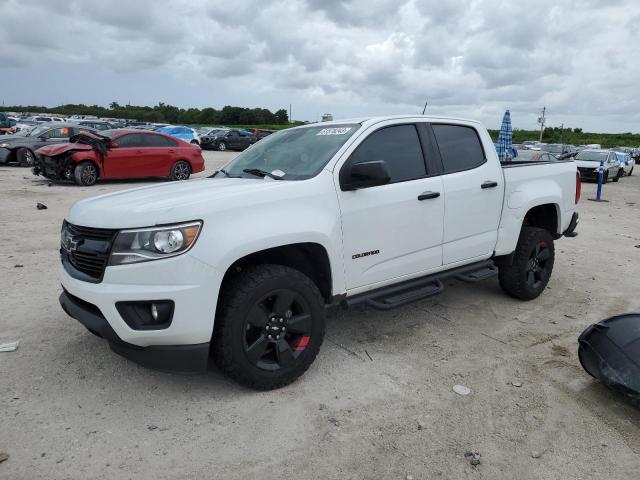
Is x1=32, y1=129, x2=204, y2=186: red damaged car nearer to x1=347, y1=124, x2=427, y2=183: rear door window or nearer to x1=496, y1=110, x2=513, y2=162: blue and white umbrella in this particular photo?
x1=496, y1=110, x2=513, y2=162: blue and white umbrella

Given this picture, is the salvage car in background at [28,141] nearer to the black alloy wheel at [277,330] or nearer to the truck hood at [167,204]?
the truck hood at [167,204]

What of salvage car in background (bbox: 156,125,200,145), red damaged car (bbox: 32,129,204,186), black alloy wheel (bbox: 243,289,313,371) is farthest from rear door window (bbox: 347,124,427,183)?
salvage car in background (bbox: 156,125,200,145)

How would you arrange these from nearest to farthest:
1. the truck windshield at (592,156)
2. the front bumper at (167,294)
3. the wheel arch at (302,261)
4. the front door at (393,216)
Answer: the front bumper at (167,294) < the wheel arch at (302,261) < the front door at (393,216) < the truck windshield at (592,156)

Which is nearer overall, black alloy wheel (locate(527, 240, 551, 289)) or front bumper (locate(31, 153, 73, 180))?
black alloy wheel (locate(527, 240, 551, 289))

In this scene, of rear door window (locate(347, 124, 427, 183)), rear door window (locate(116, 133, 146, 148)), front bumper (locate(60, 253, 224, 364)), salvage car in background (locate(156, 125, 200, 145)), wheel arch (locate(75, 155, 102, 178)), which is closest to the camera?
front bumper (locate(60, 253, 224, 364))

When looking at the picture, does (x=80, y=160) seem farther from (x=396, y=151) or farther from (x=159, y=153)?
(x=396, y=151)

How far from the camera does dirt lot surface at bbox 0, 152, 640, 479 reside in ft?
8.86

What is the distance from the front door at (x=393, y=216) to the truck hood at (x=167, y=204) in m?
0.59

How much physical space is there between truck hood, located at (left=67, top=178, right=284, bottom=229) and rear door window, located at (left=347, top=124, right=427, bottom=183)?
76 centimetres

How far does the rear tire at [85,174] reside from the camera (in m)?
13.0

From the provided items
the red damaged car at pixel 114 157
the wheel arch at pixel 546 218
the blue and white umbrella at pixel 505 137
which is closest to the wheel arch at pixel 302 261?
the wheel arch at pixel 546 218

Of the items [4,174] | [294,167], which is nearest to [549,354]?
[294,167]

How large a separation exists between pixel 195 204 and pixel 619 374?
9.39 ft

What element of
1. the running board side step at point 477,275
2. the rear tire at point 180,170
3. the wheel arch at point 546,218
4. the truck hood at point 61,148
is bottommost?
the running board side step at point 477,275
